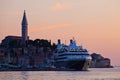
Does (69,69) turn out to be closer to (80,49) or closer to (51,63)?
(80,49)

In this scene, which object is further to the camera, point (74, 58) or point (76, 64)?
point (74, 58)

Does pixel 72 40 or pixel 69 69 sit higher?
pixel 72 40

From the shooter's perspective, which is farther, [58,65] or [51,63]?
[51,63]

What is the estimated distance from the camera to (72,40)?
176 metres

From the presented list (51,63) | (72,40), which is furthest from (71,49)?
(51,63)

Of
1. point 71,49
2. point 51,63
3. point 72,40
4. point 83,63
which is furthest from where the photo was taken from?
point 51,63

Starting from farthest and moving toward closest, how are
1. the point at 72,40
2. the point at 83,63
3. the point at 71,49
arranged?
the point at 72,40 → the point at 71,49 → the point at 83,63

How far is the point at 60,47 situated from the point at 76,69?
29.6 meters

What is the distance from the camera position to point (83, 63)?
15112 cm

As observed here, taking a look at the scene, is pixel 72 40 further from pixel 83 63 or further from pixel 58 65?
pixel 83 63

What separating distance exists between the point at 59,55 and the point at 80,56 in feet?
64.2

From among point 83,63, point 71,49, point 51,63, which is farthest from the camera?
point 51,63

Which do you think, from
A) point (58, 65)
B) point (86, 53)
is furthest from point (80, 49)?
point (58, 65)

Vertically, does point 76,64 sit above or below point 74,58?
below
